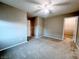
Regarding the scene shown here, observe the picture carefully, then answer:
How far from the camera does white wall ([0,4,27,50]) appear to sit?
8.38ft

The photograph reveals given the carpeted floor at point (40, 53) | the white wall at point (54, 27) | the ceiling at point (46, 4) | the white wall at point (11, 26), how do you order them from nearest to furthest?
the carpeted floor at point (40, 53)
the ceiling at point (46, 4)
the white wall at point (11, 26)
the white wall at point (54, 27)

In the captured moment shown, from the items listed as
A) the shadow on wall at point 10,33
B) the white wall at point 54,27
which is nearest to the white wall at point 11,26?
the shadow on wall at point 10,33

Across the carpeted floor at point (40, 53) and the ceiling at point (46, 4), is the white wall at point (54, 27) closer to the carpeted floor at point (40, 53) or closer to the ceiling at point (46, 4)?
the ceiling at point (46, 4)

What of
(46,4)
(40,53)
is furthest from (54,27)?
(40,53)

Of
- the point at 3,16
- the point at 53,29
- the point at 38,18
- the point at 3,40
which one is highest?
the point at 38,18

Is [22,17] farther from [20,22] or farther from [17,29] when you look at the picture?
[17,29]

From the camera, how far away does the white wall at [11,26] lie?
2553mm

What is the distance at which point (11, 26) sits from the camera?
2900mm

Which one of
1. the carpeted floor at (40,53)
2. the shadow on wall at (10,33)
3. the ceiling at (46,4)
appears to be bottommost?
the carpeted floor at (40,53)

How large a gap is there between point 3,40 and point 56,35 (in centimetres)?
424

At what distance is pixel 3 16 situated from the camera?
256 cm

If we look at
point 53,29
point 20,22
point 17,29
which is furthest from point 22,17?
point 53,29

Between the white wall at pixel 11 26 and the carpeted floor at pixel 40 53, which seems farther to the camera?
the white wall at pixel 11 26

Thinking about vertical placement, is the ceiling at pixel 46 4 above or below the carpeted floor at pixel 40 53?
above
